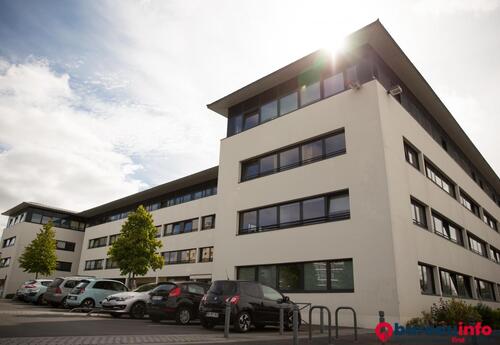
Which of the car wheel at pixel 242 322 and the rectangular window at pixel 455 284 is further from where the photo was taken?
the rectangular window at pixel 455 284

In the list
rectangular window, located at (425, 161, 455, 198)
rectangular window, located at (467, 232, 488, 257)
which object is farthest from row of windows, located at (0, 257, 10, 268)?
rectangular window, located at (467, 232, 488, 257)

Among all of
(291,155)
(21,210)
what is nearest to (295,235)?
(291,155)

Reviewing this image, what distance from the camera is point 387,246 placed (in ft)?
45.0

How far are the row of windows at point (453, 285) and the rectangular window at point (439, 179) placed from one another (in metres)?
4.73

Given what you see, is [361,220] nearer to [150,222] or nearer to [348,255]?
[348,255]

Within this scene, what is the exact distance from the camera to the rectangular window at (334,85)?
A: 57.7ft

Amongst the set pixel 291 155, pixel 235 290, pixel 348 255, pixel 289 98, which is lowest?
pixel 235 290

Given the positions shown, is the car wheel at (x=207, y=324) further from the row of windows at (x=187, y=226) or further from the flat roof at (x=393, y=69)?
the row of windows at (x=187, y=226)

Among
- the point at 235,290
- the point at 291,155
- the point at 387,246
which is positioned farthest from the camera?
the point at 291,155

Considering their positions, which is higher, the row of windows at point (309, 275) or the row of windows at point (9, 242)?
the row of windows at point (9, 242)

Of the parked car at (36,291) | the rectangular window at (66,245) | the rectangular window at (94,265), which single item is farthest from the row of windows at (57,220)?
the parked car at (36,291)

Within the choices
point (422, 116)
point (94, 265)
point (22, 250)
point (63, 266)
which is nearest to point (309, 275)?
point (422, 116)

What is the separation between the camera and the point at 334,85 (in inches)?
704

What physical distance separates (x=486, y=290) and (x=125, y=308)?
2156 centimetres
